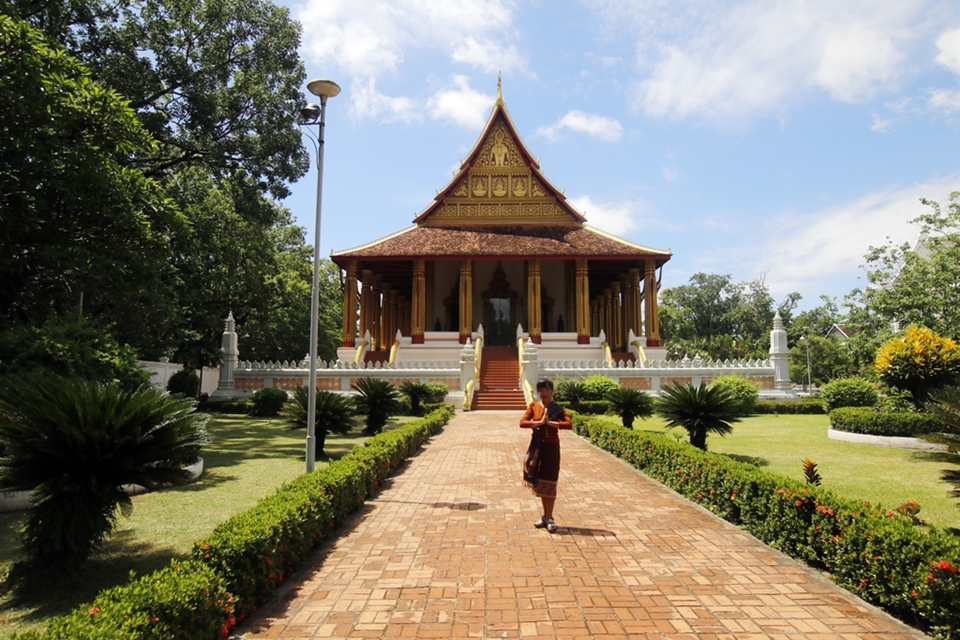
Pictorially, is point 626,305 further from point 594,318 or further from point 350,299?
point 350,299

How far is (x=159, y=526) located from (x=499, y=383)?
16430mm

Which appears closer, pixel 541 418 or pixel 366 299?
pixel 541 418

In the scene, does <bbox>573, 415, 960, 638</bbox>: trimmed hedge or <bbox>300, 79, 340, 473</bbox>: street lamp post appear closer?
<bbox>573, 415, 960, 638</bbox>: trimmed hedge

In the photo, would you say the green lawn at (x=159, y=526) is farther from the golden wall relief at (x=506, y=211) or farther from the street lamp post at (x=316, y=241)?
the golden wall relief at (x=506, y=211)

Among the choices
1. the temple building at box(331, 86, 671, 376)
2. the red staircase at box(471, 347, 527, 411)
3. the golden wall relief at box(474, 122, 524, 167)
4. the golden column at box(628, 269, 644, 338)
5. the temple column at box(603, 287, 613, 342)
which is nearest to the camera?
the red staircase at box(471, 347, 527, 411)

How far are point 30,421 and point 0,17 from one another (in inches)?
266

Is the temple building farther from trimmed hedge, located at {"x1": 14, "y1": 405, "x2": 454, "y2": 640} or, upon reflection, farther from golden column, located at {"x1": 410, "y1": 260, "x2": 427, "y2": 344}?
trimmed hedge, located at {"x1": 14, "y1": 405, "x2": 454, "y2": 640}

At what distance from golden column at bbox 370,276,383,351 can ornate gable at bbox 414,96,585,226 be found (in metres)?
4.54

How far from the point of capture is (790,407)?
64.4 feet

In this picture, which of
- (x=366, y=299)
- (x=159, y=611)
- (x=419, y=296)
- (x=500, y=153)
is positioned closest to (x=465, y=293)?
(x=419, y=296)

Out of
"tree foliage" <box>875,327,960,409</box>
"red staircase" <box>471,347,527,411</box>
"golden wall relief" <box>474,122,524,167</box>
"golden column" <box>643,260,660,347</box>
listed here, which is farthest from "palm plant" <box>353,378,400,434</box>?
"golden wall relief" <box>474,122,524,167</box>

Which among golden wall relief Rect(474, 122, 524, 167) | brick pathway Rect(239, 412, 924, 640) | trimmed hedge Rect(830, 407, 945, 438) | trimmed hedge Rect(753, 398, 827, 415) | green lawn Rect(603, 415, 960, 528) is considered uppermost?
golden wall relief Rect(474, 122, 524, 167)

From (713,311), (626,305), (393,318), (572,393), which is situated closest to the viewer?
(572,393)

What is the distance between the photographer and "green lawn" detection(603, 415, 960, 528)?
272 inches
